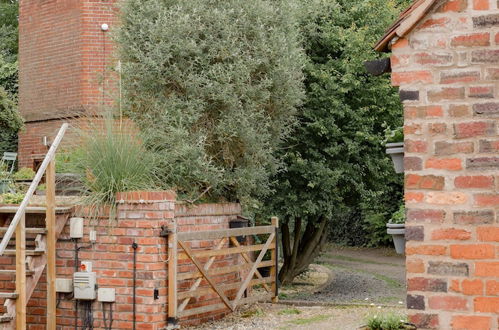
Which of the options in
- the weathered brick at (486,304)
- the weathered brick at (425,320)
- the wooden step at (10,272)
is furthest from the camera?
the wooden step at (10,272)

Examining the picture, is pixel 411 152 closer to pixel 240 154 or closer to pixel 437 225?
pixel 437 225

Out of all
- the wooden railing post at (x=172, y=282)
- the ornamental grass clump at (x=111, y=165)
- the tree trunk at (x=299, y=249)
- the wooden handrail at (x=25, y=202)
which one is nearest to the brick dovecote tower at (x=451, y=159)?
the wooden railing post at (x=172, y=282)

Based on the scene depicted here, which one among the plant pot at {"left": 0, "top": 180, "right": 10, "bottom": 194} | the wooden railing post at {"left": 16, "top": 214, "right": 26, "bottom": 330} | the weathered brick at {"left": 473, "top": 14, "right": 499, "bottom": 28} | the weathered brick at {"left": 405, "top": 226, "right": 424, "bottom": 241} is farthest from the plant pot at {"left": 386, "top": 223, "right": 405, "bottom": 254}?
the plant pot at {"left": 0, "top": 180, "right": 10, "bottom": 194}

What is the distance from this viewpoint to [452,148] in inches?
203

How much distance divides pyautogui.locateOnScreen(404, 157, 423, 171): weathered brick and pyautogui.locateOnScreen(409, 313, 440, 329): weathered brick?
3.18ft

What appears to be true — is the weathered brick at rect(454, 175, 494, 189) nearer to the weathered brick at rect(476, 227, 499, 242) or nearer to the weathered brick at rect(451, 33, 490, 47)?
the weathered brick at rect(476, 227, 499, 242)

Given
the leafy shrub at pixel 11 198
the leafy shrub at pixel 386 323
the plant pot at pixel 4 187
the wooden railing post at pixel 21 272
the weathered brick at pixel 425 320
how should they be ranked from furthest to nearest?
1. the plant pot at pixel 4 187
2. the leafy shrub at pixel 11 198
3. the wooden railing post at pixel 21 272
4. the leafy shrub at pixel 386 323
5. the weathered brick at pixel 425 320

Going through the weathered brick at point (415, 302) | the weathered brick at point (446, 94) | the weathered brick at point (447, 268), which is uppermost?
the weathered brick at point (446, 94)

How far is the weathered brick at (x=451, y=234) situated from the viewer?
5.11 meters

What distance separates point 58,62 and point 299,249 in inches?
239

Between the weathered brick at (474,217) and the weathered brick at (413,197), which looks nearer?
the weathered brick at (474,217)

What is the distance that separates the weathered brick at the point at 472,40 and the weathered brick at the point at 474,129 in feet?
1.74

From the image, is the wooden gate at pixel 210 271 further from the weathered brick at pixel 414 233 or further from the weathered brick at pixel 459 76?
the weathered brick at pixel 459 76

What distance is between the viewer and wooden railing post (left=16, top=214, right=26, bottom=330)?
784 cm
